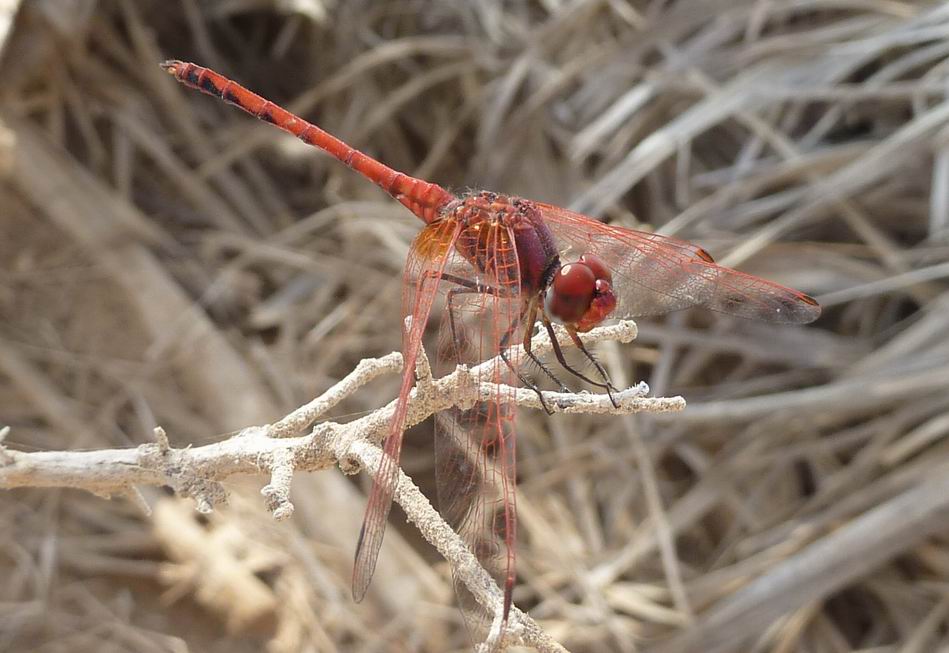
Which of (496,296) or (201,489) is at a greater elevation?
(496,296)

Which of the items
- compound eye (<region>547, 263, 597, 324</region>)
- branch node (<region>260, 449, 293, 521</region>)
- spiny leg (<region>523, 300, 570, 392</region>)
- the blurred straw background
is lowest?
the blurred straw background

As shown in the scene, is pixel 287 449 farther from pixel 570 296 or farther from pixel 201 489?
pixel 570 296

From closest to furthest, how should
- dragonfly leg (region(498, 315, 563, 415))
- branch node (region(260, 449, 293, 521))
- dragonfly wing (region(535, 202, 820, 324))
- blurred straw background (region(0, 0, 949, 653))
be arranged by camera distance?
branch node (region(260, 449, 293, 521))
dragonfly leg (region(498, 315, 563, 415))
dragonfly wing (region(535, 202, 820, 324))
blurred straw background (region(0, 0, 949, 653))

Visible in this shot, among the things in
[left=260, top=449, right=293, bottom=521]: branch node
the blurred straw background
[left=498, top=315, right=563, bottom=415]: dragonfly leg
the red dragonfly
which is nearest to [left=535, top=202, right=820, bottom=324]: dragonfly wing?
the red dragonfly

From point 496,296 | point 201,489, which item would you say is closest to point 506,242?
→ point 496,296

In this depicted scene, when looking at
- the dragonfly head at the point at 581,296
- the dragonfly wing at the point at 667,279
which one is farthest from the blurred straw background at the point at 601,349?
the dragonfly head at the point at 581,296

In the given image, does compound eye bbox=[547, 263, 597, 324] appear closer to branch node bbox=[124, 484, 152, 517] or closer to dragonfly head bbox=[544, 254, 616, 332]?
dragonfly head bbox=[544, 254, 616, 332]

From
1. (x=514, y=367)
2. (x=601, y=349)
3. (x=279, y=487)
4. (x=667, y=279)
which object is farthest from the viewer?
(x=601, y=349)
